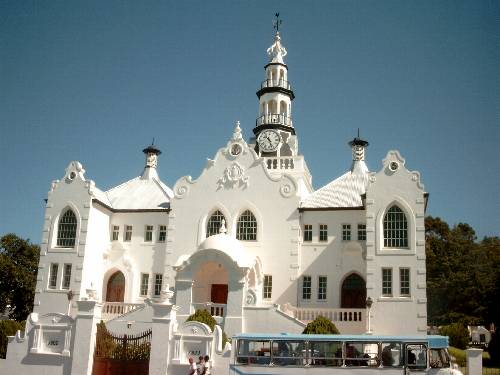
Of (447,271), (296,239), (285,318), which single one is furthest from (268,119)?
(447,271)

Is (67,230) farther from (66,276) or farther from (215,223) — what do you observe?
(215,223)

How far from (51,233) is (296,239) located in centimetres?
1721

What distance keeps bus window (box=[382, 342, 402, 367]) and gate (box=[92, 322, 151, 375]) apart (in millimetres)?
9303

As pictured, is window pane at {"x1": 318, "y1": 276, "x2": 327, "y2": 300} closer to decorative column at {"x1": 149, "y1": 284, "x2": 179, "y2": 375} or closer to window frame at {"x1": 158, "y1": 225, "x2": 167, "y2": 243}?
window frame at {"x1": 158, "y1": 225, "x2": 167, "y2": 243}

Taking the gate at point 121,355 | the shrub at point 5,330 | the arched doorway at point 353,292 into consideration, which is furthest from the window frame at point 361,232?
the shrub at point 5,330

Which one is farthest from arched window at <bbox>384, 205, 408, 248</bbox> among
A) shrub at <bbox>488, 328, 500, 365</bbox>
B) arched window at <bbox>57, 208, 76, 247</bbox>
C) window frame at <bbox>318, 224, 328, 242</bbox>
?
arched window at <bbox>57, 208, 76, 247</bbox>

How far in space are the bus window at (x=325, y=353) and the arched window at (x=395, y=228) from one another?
16.4 meters

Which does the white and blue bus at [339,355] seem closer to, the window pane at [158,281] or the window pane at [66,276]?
the window pane at [158,281]

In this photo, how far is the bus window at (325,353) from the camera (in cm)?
2105

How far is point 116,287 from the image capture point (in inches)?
1686

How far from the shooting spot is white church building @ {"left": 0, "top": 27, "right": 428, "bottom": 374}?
1389 inches

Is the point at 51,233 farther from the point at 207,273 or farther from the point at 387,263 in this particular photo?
the point at 387,263

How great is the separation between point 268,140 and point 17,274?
23.9 m

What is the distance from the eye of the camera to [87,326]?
2431cm
